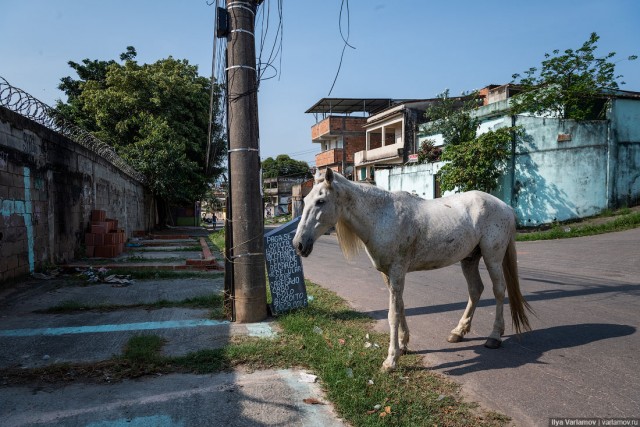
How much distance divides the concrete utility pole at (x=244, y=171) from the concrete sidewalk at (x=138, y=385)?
0.43 metres

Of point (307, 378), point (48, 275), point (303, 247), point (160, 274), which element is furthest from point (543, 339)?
point (48, 275)

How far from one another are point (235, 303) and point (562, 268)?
25.0 ft

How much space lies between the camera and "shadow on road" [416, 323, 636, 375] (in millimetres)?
3699

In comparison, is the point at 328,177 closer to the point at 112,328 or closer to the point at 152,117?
the point at 112,328

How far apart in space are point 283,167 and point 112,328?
6391 centimetres

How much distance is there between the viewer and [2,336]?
4.49m

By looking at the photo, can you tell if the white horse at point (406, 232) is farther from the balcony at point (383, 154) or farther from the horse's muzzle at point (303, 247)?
the balcony at point (383, 154)

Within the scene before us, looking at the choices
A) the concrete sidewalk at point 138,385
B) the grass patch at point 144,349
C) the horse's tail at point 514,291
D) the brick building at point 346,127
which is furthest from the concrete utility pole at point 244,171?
the brick building at point 346,127

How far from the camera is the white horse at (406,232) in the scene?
3652 millimetres

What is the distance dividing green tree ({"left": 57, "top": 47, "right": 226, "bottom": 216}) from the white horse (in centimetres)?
1949

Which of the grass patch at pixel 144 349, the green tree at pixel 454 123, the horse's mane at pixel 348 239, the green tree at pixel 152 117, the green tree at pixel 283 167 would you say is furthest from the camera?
the green tree at pixel 283 167

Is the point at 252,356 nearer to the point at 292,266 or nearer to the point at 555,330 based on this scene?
the point at 292,266

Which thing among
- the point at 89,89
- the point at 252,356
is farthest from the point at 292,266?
the point at 89,89

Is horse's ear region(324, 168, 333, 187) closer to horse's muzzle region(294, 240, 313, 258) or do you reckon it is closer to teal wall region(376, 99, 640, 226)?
horse's muzzle region(294, 240, 313, 258)
